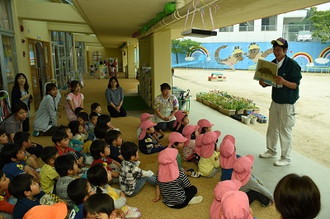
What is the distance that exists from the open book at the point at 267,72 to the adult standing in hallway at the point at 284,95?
0.30 feet

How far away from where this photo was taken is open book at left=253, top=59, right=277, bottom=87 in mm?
3487

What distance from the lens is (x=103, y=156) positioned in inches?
117

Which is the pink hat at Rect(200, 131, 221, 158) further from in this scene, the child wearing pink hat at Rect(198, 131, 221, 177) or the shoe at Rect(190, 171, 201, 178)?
the shoe at Rect(190, 171, 201, 178)

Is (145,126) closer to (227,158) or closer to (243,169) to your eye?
(227,158)

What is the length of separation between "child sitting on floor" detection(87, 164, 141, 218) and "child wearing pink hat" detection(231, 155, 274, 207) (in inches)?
42.5

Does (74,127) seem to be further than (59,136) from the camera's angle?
Yes

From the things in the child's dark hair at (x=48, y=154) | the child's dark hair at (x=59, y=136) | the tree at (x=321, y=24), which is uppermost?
the tree at (x=321, y=24)

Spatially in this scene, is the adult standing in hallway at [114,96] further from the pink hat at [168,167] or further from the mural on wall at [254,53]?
the mural on wall at [254,53]

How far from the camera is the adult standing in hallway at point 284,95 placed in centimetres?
345

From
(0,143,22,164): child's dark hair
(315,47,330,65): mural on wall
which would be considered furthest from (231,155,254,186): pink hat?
(315,47,330,65): mural on wall

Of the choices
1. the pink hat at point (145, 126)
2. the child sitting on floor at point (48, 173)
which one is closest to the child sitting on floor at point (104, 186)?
the child sitting on floor at point (48, 173)

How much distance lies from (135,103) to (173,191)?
6.18m

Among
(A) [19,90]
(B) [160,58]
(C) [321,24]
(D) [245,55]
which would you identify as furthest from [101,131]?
(C) [321,24]

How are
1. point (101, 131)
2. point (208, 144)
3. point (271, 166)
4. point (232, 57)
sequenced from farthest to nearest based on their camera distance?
1. point (232, 57)
2. point (101, 131)
3. point (271, 166)
4. point (208, 144)
